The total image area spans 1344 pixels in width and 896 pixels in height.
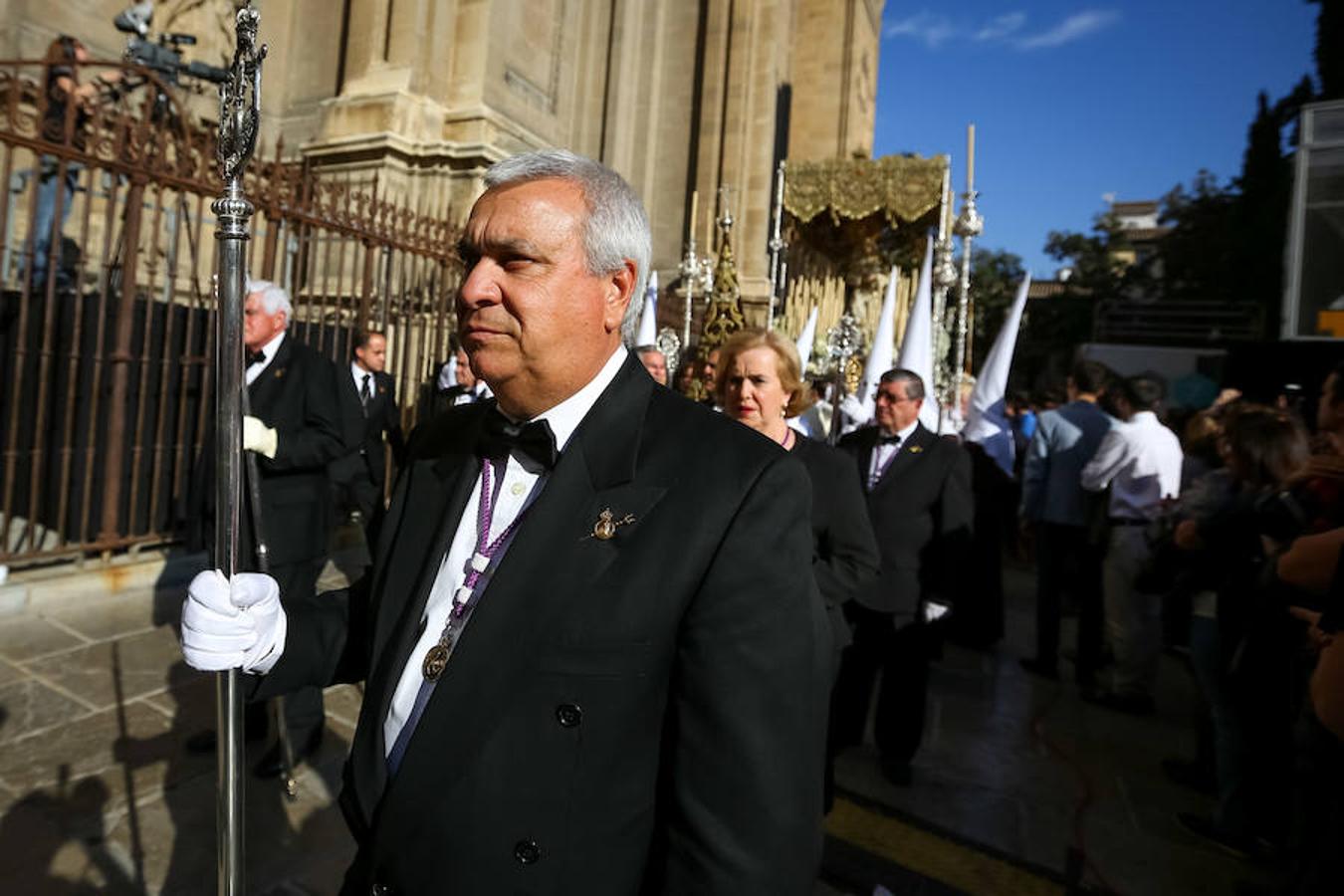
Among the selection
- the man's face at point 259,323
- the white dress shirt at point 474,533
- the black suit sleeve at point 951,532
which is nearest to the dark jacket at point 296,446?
the man's face at point 259,323

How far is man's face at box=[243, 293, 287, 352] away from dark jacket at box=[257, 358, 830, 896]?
2.77 meters

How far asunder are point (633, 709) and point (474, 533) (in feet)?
1.58

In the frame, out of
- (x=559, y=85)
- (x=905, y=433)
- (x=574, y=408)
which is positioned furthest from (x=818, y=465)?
(x=559, y=85)

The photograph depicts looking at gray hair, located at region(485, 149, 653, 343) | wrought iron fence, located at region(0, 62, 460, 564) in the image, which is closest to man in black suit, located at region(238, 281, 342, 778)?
wrought iron fence, located at region(0, 62, 460, 564)

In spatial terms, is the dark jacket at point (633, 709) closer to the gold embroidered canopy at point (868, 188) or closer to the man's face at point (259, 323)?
the man's face at point (259, 323)

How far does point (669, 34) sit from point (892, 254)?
7.34 meters

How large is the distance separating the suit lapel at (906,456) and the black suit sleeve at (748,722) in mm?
2856

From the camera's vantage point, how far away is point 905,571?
389 cm

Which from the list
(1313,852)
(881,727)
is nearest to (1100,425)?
(881,727)

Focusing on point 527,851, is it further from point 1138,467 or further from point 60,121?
point 60,121

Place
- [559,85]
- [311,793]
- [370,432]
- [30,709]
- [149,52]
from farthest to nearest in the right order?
[559,85]
[149,52]
[370,432]
[30,709]
[311,793]

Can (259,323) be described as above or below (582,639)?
above

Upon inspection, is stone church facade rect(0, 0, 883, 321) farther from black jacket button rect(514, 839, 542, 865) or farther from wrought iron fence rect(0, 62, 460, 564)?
black jacket button rect(514, 839, 542, 865)

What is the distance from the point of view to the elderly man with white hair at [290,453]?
11.2 feet
